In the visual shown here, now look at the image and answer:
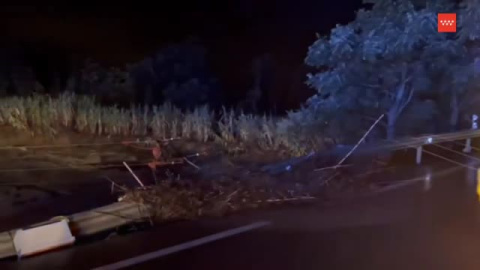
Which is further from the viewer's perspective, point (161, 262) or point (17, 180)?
point (17, 180)

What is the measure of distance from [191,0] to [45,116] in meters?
12.4

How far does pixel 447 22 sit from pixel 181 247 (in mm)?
10826

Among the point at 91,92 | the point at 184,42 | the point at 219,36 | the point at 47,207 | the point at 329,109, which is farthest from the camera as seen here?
the point at 219,36

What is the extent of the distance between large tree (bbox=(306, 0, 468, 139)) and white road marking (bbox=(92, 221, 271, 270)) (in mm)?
7666

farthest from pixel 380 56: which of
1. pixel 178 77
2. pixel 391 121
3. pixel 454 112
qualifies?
pixel 178 77

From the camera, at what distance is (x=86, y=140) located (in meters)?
12.4

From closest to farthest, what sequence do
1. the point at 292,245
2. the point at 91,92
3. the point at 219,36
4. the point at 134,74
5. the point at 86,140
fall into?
the point at 292,245
the point at 86,140
the point at 91,92
the point at 134,74
the point at 219,36

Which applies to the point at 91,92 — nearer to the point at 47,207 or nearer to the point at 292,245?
the point at 47,207

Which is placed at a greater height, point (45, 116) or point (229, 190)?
point (45, 116)

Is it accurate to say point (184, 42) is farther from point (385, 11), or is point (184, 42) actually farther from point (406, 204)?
point (406, 204)

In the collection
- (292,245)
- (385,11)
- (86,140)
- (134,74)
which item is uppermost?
(385,11)

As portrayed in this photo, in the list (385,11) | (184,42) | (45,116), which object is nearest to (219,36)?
(184,42)

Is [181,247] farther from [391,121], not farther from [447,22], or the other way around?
[447,22]

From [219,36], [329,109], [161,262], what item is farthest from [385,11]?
[161,262]
